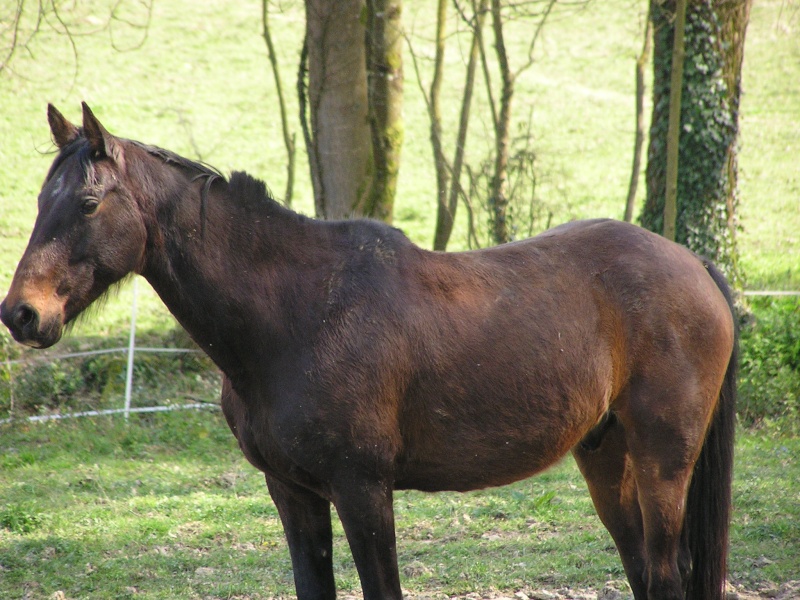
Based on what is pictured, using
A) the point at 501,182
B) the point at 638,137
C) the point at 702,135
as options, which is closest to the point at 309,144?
the point at 501,182

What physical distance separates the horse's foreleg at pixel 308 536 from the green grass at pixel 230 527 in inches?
46.5

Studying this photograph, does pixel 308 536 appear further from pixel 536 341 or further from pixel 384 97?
pixel 384 97

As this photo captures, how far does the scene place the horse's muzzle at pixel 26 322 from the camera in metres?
2.71

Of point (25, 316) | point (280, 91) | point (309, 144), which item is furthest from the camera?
point (280, 91)

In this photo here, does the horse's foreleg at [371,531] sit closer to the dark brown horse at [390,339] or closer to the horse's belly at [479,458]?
the dark brown horse at [390,339]

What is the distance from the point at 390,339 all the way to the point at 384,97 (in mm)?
4874

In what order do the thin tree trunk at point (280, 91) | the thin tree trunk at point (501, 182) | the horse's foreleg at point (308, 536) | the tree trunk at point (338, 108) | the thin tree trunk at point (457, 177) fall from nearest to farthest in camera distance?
the horse's foreleg at point (308, 536)
the tree trunk at point (338, 108)
the thin tree trunk at point (280, 91)
the thin tree trunk at point (457, 177)
the thin tree trunk at point (501, 182)

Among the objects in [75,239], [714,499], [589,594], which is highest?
[75,239]

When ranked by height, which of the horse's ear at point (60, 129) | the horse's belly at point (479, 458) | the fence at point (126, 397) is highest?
the horse's ear at point (60, 129)

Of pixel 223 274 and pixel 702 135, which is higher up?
pixel 702 135

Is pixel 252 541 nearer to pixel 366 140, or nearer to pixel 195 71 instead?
pixel 366 140

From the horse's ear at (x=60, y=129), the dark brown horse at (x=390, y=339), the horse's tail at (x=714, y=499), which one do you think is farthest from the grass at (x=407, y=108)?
the horse's ear at (x=60, y=129)

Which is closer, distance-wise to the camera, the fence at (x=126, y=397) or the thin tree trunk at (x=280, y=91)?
the fence at (x=126, y=397)

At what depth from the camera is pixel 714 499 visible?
389 centimetres
